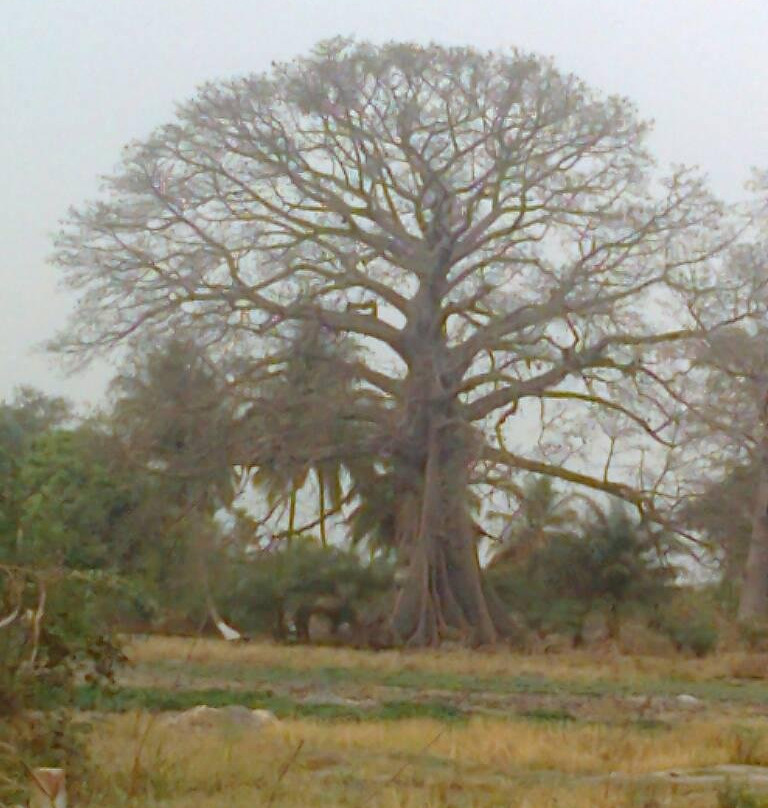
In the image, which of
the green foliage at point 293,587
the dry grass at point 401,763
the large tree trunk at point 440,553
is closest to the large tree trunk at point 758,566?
the large tree trunk at point 440,553

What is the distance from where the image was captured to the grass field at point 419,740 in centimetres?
1004

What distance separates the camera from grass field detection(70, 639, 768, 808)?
10.0m

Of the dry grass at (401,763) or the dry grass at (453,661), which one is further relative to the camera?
the dry grass at (453,661)

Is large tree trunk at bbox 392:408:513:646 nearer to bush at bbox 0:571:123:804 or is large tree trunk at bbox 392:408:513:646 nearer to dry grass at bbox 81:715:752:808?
dry grass at bbox 81:715:752:808

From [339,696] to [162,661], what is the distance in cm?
594

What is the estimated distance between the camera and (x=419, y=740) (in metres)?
13.6

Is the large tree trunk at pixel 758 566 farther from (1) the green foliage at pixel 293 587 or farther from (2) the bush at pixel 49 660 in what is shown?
(2) the bush at pixel 49 660

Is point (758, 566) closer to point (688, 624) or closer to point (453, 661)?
point (688, 624)

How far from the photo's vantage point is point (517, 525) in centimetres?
3766

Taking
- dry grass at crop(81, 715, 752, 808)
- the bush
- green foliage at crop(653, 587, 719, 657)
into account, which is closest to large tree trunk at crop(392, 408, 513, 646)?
green foliage at crop(653, 587, 719, 657)

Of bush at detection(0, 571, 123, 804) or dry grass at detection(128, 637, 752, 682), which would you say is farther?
dry grass at detection(128, 637, 752, 682)

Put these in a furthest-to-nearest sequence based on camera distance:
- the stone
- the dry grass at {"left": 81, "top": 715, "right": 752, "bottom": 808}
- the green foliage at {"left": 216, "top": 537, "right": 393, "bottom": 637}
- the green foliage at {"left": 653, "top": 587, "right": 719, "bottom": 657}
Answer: the green foliage at {"left": 216, "top": 537, "right": 393, "bottom": 637} → the green foliage at {"left": 653, "top": 587, "right": 719, "bottom": 657} → the stone → the dry grass at {"left": 81, "top": 715, "right": 752, "bottom": 808}

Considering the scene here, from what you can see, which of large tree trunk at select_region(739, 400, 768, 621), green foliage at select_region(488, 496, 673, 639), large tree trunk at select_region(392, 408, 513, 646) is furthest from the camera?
large tree trunk at select_region(739, 400, 768, 621)

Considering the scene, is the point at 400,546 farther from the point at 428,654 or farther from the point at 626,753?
the point at 626,753
